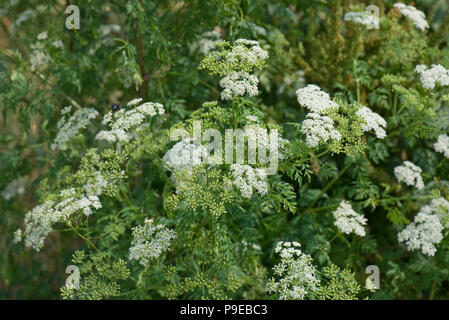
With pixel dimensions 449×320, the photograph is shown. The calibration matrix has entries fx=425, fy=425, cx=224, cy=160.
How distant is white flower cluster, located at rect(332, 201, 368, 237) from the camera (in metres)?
3.11

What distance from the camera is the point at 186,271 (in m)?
3.14

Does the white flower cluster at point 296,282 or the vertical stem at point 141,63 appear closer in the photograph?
the white flower cluster at point 296,282

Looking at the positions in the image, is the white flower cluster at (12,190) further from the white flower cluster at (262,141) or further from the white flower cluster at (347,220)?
the white flower cluster at (347,220)

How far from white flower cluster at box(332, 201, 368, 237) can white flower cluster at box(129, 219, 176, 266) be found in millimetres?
1275

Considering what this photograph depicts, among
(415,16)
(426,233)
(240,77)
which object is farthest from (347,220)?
(415,16)

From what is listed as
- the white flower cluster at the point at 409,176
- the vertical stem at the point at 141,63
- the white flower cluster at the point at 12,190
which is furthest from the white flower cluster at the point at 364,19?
the white flower cluster at the point at 12,190

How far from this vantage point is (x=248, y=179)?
7.89ft

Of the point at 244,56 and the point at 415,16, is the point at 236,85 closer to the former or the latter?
the point at 244,56

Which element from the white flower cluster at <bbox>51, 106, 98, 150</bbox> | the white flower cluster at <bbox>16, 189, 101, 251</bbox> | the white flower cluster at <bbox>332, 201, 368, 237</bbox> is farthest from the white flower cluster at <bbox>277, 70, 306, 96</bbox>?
the white flower cluster at <bbox>16, 189, 101, 251</bbox>

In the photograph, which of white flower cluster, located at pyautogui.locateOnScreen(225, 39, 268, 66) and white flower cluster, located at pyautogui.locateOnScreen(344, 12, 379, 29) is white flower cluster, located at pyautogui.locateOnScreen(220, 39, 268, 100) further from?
white flower cluster, located at pyautogui.locateOnScreen(344, 12, 379, 29)

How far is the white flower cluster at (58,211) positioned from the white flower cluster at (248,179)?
975mm

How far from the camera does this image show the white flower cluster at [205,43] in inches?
148
